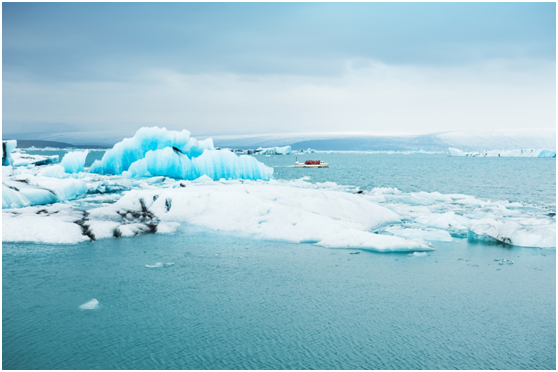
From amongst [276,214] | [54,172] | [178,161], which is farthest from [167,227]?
[54,172]

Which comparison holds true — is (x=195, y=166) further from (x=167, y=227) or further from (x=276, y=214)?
(x=276, y=214)

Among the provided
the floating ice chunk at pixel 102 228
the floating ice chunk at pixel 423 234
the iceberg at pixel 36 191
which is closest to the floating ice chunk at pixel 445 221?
the floating ice chunk at pixel 423 234

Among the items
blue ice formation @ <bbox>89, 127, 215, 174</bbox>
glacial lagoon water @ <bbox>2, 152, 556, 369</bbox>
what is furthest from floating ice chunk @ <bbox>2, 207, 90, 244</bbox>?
blue ice formation @ <bbox>89, 127, 215, 174</bbox>

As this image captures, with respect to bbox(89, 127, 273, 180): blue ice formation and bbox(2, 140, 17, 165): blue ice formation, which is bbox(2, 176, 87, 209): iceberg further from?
bbox(2, 140, 17, 165): blue ice formation

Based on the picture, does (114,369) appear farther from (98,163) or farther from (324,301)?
(98,163)

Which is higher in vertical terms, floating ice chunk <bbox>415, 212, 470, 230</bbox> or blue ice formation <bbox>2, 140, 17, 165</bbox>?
blue ice formation <bbox>2, 140, 17, 165</bbox>

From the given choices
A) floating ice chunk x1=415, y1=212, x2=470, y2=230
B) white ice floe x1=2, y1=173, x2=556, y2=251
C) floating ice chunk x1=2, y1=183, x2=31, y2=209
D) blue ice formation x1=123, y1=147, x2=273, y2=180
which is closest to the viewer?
white ice floe x1=2, y1=173, x2=556, y2=251
